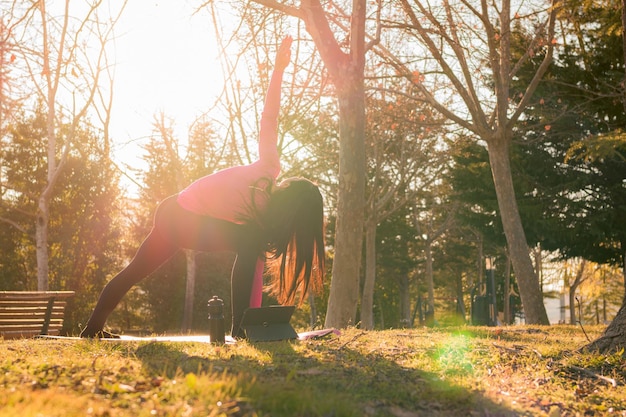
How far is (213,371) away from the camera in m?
3.64

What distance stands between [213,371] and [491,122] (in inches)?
457

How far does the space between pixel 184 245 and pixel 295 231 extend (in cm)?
107

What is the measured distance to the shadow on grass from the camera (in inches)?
119

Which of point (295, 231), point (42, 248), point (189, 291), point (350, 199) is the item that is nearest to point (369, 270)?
point (189, 291)

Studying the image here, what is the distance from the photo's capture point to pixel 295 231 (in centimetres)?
554

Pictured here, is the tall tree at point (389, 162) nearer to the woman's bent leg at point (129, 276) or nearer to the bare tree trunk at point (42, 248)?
the bare tree trunk at point (42, 248)

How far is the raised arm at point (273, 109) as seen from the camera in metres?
5.99

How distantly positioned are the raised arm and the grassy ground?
1965 mm

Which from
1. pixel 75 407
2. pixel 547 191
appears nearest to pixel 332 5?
pixel 75 407

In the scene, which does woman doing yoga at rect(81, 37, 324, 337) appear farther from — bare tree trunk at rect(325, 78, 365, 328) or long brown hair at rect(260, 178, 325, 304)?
bare tree trunk at rect(325, 78, 365, 328)

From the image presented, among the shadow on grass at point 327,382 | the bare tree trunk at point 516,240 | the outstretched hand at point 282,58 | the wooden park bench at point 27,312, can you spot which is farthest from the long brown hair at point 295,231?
the bare tree trunk at point 516,240

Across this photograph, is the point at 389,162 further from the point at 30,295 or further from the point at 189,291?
the point at 30,295

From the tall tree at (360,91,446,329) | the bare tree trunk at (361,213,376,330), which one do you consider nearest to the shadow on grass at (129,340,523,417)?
the tall tree at (360,91,446,329)

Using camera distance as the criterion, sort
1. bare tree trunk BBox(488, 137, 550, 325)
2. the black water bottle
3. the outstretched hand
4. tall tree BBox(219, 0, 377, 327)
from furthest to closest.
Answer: bare tree trunk BBox(488, 137, 550, 325) → tall tree BBox(219, 0, 377, 327) → the outstretched hand → the black water bottle
